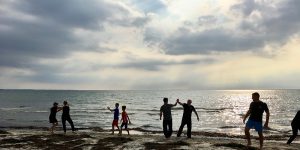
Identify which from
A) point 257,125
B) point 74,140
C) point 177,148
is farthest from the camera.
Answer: point 74,140

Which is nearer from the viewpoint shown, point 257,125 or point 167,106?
point 257,125

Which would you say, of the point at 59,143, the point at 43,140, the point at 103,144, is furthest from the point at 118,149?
the point at 43,140

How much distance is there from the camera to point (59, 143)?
19.3 metres

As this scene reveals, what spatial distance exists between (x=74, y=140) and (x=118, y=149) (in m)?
3.76

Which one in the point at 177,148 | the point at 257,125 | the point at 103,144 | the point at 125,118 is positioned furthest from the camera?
the point at 125,118

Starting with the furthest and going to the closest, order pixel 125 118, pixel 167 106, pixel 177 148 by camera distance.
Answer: pixel 125 118
pixel 167 106
pixel 177 148

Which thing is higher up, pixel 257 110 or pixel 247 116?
pixel 257 110

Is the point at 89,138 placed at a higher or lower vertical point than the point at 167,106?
lower

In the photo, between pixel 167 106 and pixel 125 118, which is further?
pixel 125 118

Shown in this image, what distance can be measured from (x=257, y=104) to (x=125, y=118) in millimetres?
10234

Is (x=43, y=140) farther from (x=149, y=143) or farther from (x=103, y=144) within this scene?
(x=149, y=143)

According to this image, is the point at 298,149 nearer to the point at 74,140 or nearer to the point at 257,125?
the point at 257,125

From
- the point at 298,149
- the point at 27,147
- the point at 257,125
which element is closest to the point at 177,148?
the point at 257,125

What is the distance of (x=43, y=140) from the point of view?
66.9 feet
